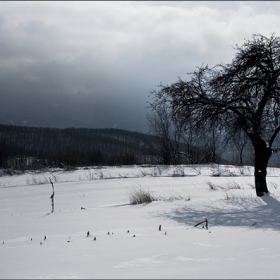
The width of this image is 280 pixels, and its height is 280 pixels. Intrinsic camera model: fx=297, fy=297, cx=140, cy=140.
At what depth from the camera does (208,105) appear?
30.3 ft

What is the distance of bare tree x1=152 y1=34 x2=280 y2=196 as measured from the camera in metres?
9.04

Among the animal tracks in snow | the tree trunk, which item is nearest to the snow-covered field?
the animal tracks in snow

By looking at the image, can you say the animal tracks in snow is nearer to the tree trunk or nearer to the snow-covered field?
the snow-covered field

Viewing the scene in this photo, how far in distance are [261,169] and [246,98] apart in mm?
2257

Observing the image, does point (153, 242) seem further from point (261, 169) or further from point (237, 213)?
point (261, 169)

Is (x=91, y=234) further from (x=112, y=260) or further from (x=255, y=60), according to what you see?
(x=255, y=60)

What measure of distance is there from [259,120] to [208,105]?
5.19 ft

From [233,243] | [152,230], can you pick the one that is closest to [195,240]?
[233,243]

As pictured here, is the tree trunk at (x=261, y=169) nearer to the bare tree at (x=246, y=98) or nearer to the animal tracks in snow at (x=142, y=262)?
the bare tree at (x=246, y=98)

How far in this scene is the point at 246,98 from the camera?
9.38 meters

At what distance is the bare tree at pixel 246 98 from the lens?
9.04 metres

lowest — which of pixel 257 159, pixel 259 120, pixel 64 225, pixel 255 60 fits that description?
pixel 64 225

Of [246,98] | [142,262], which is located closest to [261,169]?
[246,98]

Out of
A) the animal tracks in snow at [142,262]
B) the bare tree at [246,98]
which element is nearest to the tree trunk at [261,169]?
the bare tree at [246,98]
